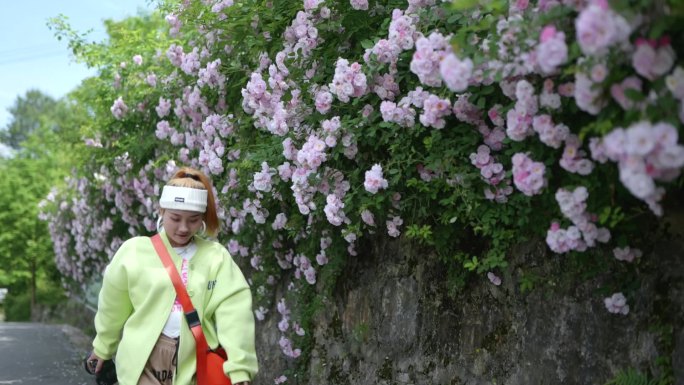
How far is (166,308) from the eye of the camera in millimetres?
3814

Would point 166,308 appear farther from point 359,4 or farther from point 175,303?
point 359,4

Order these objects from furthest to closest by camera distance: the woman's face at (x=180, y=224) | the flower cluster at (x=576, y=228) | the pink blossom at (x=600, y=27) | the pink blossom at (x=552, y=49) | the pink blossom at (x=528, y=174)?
the woman's face at (x=180, y=224) < the pink blossom at (x=528, y=174) < the flower cluster at (x=576, y=228) < the pink blossom at (x=552, y=49) < the pink blossom at (x=600, y=27)

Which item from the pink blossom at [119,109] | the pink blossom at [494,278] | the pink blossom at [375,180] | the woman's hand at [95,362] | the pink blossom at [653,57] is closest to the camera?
the pink blossom at [653,57]

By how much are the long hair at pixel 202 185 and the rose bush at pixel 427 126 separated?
86 centimetres

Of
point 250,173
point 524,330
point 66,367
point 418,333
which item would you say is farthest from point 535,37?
point 66,367

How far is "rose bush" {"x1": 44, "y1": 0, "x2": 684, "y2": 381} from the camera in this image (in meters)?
2.60

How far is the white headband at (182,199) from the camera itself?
388 cm

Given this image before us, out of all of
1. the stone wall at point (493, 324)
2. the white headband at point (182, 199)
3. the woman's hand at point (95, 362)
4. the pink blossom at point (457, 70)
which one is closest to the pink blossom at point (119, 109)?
the stone wall at point (493, 324)

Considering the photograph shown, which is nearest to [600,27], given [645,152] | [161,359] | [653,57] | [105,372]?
[653,57]

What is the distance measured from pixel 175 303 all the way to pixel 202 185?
56 cm

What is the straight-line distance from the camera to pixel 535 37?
2.93 m

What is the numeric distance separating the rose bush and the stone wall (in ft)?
0.41

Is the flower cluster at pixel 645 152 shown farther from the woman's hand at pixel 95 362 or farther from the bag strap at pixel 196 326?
the woman's hand at pixel 95 362

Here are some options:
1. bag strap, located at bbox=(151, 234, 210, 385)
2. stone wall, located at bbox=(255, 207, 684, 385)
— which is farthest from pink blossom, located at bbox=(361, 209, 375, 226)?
bag strap, located at bbox=(151, 234, 210, 385)
